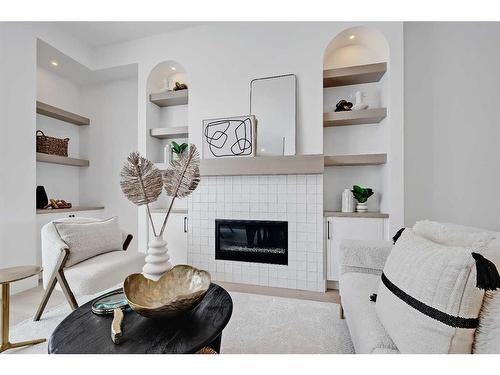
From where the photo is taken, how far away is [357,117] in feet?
8.55

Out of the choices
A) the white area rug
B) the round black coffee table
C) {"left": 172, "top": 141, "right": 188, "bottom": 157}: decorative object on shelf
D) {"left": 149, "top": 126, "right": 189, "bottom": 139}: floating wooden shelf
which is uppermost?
{"left": 149, "top": 126, "right": 189, "bottom": 139}: floating wooden shelf

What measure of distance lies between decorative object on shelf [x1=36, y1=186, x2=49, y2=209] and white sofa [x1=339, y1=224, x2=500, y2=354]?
3.45 metres

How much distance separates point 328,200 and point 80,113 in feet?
12.8

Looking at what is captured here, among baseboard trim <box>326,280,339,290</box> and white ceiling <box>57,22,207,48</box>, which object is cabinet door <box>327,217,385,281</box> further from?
white ceiling <box>57,22,207,48</box>

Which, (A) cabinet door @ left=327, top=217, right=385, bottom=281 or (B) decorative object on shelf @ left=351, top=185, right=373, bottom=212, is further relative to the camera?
(B) decorative object on shelf @ left=351, top=185, right=373, bottom=212

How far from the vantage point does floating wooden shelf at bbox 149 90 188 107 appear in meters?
3.20

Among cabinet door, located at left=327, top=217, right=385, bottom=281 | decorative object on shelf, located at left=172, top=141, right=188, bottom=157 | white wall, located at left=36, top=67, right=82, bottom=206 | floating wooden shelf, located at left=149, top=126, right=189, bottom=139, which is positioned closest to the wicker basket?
white wall, located at left=36, top=67, right=82, bottom=206

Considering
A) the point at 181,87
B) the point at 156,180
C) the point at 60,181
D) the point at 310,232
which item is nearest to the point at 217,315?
the point at 156,180

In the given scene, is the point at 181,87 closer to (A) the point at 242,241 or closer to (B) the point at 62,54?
(B) the point at 62,54

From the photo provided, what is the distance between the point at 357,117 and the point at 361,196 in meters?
0.82

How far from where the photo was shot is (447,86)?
8.60ft

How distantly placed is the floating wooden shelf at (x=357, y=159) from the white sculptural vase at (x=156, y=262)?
191 centimetres

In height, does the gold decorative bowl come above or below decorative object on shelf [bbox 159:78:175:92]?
below

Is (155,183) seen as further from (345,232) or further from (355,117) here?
(355,117)
